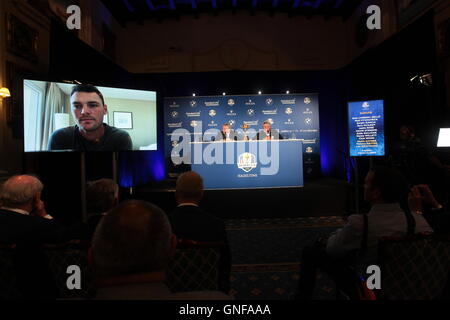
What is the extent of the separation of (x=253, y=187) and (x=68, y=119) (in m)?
3.11

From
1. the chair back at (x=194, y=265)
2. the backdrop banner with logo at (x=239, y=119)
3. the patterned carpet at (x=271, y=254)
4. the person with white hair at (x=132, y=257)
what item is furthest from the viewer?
the backdrop banner with logo at (x=239, y=119)

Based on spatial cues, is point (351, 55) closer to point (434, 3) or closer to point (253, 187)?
point (434, 3)

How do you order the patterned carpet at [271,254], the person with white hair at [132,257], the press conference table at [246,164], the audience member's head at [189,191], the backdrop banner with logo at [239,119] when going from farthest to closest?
1. the backdrop banner with logo at [239,119]
2. the press conference table at [246,164]
3. the patterned carpet at [271,254]
4. the audience member's head at [189,191]
5. the person with white hair at [132,257]

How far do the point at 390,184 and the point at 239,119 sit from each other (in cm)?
604

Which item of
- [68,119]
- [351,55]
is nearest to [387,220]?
[68,119]

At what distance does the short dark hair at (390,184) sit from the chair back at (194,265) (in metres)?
1.02

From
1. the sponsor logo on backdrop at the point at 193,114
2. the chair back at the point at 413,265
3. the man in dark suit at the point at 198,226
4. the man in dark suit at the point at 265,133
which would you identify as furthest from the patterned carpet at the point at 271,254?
the sponsor logo on backdrop at the point at 193,114

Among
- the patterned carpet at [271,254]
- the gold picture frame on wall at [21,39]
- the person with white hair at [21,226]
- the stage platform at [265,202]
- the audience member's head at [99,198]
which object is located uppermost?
the gold picture frame on wall at [21,39]

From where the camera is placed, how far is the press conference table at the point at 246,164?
469cm

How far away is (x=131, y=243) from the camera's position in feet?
2.26

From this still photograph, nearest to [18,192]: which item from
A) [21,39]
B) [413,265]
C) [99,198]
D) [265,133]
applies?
[99,198]

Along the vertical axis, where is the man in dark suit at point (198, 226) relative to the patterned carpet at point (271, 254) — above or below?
above

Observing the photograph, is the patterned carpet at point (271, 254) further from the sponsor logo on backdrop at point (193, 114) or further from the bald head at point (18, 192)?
the sponsor logo on backdrop at point (193, 114)

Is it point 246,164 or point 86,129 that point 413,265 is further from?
point 86,129
